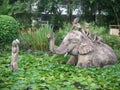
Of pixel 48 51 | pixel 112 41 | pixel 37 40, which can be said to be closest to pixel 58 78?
pixel 48 51

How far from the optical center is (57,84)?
5219mm

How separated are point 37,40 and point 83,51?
3632 millimetres

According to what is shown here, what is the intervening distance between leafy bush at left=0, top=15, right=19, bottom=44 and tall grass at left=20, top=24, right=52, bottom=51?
409mm

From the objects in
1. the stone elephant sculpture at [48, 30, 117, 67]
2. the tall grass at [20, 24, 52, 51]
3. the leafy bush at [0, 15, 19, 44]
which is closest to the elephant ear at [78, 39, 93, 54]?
the stone elephant sculpture at [48, 30, 117, 67]

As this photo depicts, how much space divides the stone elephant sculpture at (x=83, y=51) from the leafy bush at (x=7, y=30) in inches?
140

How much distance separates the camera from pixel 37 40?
10695mm

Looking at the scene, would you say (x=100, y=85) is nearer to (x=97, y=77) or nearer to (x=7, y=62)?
(x=97, y=77)

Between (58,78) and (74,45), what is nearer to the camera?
(58,78)

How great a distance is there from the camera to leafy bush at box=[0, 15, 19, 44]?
10.6 metres

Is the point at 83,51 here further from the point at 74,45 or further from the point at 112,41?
the point at 112,41

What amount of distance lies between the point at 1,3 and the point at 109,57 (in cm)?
1084

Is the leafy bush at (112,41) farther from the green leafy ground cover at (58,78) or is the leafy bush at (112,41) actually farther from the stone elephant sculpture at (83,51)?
the green leafy ground cover at (58,78)

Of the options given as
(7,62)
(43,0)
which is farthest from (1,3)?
(7,62)

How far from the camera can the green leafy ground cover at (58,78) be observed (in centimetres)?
501
